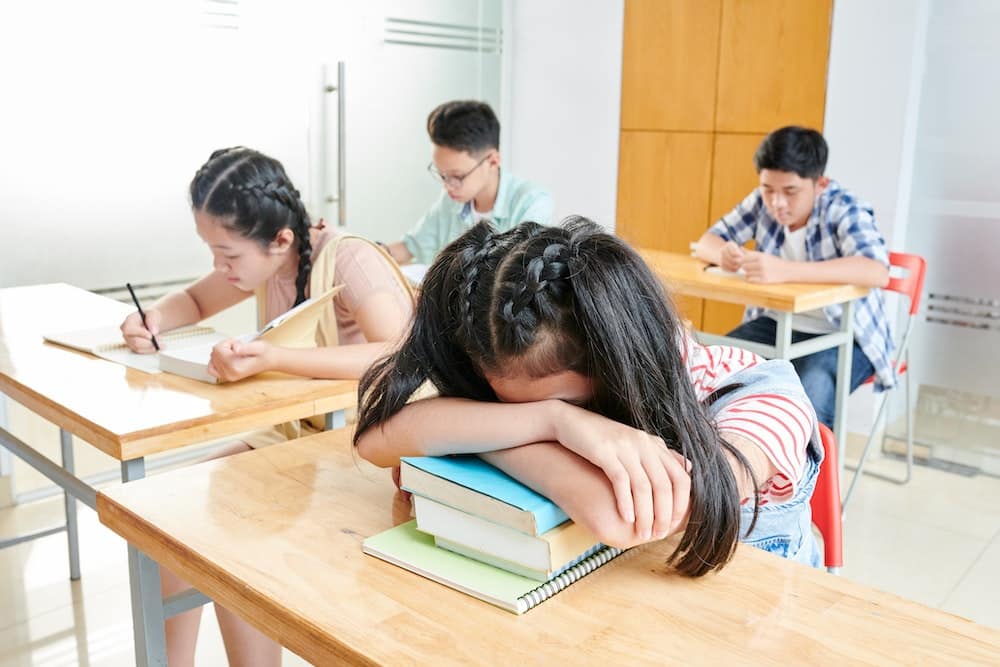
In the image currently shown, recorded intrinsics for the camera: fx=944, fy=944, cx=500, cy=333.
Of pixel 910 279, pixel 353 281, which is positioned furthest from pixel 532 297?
pixel 910 279

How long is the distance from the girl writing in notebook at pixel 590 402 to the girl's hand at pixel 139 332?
1008mm

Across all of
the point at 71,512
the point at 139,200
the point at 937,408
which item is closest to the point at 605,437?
the point at 71,512

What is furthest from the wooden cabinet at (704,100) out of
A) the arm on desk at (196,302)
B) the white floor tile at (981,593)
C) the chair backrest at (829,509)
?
the chair backrest at (829,509)

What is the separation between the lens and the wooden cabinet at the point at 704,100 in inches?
149

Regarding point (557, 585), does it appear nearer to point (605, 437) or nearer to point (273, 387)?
point (605, 437)

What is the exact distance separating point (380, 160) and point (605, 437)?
324 centimetres

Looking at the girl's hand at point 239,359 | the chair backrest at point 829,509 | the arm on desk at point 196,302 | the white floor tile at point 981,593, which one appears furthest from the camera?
the white floor tile at point 981,593

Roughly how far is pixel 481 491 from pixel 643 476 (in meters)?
0.16

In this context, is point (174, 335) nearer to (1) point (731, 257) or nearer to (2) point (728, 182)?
(1) point (731, 257)

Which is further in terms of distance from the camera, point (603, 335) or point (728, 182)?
point (728, 182)

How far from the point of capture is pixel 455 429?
1.03 metres

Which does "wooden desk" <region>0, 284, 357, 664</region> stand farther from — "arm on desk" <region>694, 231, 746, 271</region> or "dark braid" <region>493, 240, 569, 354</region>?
"arm on desk" <region>694, 231, 746, 271</region>

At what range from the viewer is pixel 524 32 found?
4688 mm

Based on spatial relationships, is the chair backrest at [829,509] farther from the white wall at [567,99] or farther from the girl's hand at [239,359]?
the white wall at [567,99]
